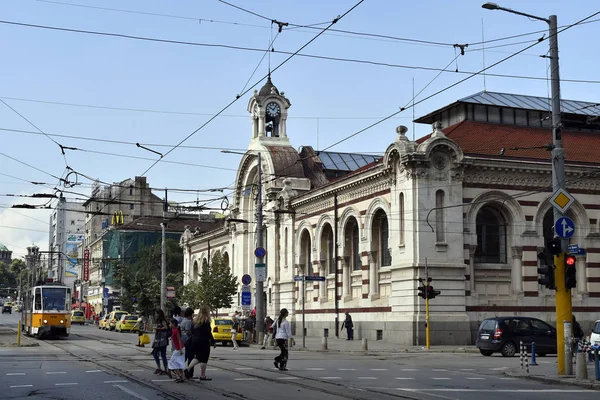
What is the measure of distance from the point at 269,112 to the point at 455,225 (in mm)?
24996

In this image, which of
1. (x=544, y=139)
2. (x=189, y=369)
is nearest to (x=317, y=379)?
(x=189, y=369)

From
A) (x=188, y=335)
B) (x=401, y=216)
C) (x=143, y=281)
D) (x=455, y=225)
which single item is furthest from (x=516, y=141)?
(x=143, y=281)

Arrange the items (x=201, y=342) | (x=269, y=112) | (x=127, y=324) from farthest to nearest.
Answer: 1. (x=127, y=324)
2. (x=269, y=112)
3. (x=201, y=342)

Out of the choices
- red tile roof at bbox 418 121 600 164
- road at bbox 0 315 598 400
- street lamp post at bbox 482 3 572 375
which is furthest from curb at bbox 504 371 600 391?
red tile roof at bbox 418 121 600 164

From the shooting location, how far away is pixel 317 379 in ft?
65.0

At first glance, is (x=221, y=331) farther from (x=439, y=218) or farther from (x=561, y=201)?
(x=561, y=201)

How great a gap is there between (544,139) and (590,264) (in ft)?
25.5

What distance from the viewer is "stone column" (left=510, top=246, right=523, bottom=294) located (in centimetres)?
4262

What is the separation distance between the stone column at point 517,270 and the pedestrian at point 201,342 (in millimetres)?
26289

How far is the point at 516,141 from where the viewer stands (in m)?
46.8

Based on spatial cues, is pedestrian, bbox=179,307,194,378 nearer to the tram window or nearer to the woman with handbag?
the woman with handbag

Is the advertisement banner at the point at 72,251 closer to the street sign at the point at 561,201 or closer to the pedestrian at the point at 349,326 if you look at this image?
the pedestrian at the point at 349,326

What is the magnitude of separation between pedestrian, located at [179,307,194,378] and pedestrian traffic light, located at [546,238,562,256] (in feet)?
29.5

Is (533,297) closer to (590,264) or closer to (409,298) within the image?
(590,264)
